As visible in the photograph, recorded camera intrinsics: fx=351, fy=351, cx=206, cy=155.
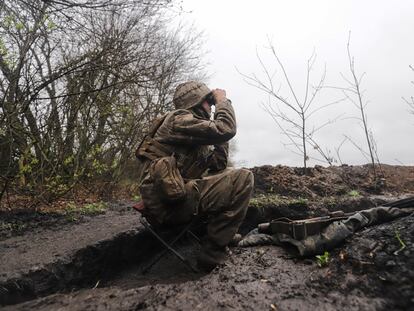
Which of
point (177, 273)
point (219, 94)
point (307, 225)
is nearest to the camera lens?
point (307, 225)

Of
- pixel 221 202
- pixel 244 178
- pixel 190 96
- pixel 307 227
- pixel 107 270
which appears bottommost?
pixel 107 270

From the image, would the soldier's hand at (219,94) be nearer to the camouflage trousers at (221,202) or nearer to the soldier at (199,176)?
the soldier at (199,176)

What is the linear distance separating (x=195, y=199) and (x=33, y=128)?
436cm

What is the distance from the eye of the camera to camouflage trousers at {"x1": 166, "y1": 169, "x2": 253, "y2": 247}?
2.93m

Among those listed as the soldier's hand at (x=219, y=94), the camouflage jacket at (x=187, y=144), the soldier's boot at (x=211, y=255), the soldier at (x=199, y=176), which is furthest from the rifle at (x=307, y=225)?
the soldier's hand at (x=219, y=94)

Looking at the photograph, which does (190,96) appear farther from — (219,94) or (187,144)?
(187,144)

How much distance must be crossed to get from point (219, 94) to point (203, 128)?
53cm

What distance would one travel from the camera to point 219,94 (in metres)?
3.36

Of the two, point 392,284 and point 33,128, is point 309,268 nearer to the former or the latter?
point 392,284

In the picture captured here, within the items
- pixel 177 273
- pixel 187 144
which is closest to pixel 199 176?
pixel 187 144

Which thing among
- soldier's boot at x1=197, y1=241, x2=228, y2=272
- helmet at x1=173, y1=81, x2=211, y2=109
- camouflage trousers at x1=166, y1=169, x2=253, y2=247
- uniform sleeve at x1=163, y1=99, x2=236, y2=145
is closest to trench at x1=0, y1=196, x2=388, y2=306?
soldier's boot at x1=197, y1=241, x2=228, y2=272

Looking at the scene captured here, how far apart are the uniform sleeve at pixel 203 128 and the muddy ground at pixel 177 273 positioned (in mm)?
1093

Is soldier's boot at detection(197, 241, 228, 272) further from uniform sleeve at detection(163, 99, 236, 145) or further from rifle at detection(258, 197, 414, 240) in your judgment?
uniform sleeve at detection(163, 99, 236, 145)

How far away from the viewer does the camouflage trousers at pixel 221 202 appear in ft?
9.61
